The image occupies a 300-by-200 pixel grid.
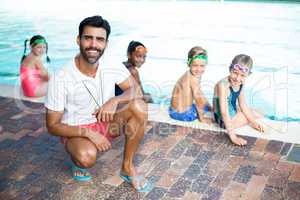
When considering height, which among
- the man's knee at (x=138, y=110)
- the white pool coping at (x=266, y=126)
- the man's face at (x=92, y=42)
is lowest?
the white pool coping at (x=266, y=126)

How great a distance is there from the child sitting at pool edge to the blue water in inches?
59.4

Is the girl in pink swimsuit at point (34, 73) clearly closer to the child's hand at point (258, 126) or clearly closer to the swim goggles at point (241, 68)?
the swim goggles at point (241, 68)

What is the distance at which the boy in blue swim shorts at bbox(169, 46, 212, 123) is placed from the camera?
15.8ft

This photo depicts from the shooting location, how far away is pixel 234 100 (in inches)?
185

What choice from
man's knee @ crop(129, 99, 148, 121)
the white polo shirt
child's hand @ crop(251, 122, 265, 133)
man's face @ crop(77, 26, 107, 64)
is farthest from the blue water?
child's hand @ crop(251, 122, 265, 133)

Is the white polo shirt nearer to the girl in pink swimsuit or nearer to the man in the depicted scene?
the man

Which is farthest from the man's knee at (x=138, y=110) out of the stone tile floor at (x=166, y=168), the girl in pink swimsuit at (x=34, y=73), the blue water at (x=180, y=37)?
the girl in pink swimsuit at (x=34, y=73)

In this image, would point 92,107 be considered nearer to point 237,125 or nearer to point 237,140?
point 237,140

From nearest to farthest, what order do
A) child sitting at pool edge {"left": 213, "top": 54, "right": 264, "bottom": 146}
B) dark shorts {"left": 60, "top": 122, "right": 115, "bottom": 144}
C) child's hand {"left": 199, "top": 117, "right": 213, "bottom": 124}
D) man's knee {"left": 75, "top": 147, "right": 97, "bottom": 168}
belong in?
man's knee {"left": 75, "top": 147, "right": 97, "bottom": 168}, dark shorts {"left": 60, "top": 122, "right": 115, "bottom": 144}, child sitting at pool edge {"left": 213, "top": 54, "right": 264, "bottom": 146}, child's hand {"left": 199, "top": 117, "right": 213, "bottom": 124}

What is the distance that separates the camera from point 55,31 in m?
15.9

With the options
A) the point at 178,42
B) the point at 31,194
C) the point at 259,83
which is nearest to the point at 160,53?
the point at 178,42

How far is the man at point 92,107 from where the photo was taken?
10.6ft

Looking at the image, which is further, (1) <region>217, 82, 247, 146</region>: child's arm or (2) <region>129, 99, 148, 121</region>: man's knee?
(1) <region>217, 82, 247, 146</region>: child's arm

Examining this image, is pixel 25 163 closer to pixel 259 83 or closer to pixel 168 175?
pixel 168 175
